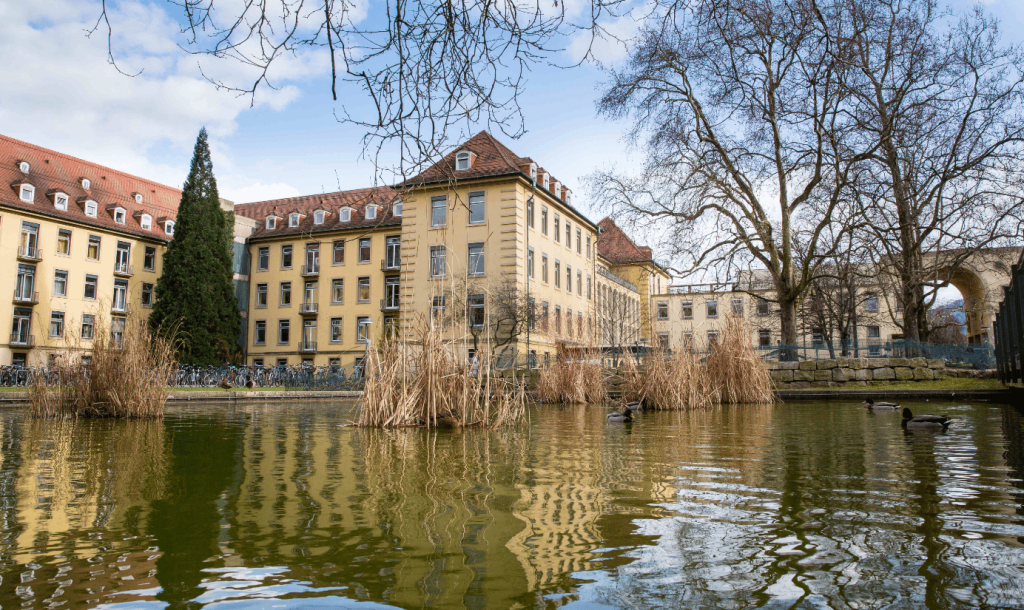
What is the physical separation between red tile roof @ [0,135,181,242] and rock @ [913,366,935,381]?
3805cm

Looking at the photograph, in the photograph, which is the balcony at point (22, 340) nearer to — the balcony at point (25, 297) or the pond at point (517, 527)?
the balcony at point (25, 297)

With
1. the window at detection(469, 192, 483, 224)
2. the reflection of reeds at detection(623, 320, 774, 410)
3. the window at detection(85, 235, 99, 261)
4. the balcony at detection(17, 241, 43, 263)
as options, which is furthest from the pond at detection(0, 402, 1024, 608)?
the window at detection(85, 235, 99, 261)

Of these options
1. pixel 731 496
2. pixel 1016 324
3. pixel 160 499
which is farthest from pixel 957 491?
pixel 1016 324

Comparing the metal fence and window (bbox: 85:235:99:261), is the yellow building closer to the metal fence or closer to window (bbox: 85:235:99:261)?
window (bbox: 85:235:99:261)

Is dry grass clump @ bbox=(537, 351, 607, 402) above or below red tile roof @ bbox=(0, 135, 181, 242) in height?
below

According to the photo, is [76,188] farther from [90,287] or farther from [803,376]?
[803,376]

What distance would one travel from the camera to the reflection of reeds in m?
12.5

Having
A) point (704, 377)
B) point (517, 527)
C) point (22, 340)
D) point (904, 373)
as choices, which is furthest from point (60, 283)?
point (517, 527)

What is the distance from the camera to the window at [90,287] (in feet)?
122

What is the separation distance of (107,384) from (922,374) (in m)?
19.3

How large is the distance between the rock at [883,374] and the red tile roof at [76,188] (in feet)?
122

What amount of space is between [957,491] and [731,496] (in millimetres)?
1198

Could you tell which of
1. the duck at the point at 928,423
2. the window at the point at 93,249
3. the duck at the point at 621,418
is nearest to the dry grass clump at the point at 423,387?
the duck at the point at 621,418

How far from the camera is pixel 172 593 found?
2.10m
